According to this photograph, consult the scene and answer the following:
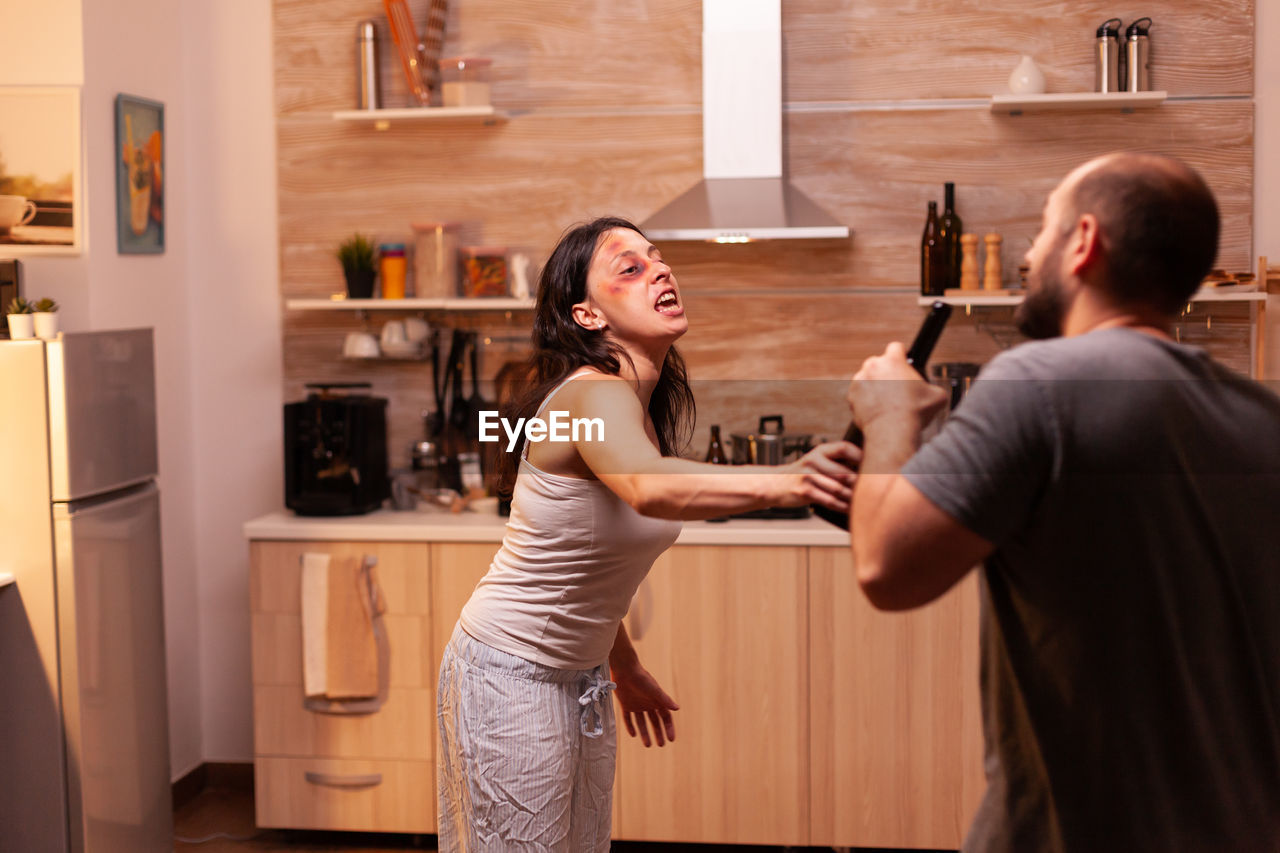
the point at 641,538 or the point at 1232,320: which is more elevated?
the point at 1232,320

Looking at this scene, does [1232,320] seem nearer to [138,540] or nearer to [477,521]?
[477,521]

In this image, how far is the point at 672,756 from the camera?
9.26ft

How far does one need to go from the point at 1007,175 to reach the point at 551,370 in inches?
86.3

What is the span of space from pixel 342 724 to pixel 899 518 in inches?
94.9

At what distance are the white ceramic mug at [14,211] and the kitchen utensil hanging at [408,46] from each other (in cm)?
103

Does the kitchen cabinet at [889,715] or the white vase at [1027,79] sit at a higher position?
the white vase at [1027,79]

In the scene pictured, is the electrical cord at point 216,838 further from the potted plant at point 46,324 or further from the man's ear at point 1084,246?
the man's ear at point 1084,246

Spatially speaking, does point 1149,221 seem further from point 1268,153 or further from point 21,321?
point 1268,153

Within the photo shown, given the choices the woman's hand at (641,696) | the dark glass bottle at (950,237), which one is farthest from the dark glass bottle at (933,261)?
the woman's hand at (641,696)

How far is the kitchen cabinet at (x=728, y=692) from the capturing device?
2.78m

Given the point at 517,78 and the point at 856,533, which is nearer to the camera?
the point at 856,533

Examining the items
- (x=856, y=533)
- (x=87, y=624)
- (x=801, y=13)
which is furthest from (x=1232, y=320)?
(x=87, y=624)

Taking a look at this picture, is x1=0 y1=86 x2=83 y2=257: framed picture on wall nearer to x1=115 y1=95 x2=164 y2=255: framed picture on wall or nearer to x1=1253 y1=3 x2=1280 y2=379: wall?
x1=115 y1=95 x2=164 y2=255: framed picture on wall

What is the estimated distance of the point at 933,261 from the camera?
306 centimetres
